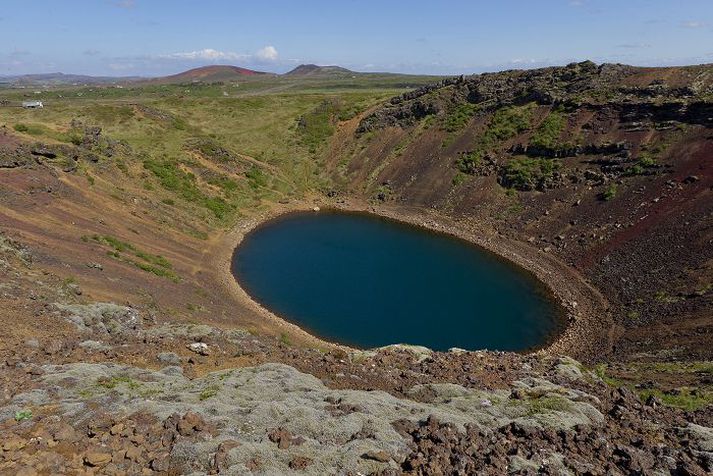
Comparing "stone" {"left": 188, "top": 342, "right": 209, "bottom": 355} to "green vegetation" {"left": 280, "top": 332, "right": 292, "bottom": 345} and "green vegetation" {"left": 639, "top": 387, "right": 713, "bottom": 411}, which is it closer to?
"green vegetation" {"left": 280, "top": 332, "right": 292, "bottom": 345}

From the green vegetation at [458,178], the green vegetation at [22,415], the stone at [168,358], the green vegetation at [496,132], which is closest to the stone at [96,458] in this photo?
the green vegetation at [22,415]

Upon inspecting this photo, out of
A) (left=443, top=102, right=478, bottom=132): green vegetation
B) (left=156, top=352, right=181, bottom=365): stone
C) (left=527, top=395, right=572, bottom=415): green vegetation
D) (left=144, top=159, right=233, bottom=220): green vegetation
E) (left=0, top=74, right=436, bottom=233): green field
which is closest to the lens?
(left=527, top=395, right=572, bottom=415): green vegetation

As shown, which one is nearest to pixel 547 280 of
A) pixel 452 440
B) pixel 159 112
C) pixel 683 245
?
pixel 683 245

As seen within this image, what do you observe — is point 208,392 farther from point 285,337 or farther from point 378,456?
point 285,337

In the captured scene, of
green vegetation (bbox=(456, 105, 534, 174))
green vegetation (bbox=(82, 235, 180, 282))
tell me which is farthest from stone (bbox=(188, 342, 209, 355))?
green vegetation (bbox=(456, 105, 534, 174))

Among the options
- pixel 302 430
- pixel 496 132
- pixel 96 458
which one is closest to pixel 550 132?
pixel 496 132

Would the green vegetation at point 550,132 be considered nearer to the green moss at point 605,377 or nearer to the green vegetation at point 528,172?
the green vegetation at point 528,172

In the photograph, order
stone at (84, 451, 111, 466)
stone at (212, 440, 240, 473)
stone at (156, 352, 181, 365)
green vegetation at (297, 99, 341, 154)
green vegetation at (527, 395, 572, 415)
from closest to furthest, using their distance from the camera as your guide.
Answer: stone at (84, 451, 111, 466) < stone at (212, 440, 240, 473) < green vegetation at (527, 395, 572, 415) < stone at (156, 352, 181, 365) < green vegetation at (297, 99, 341, 154)
